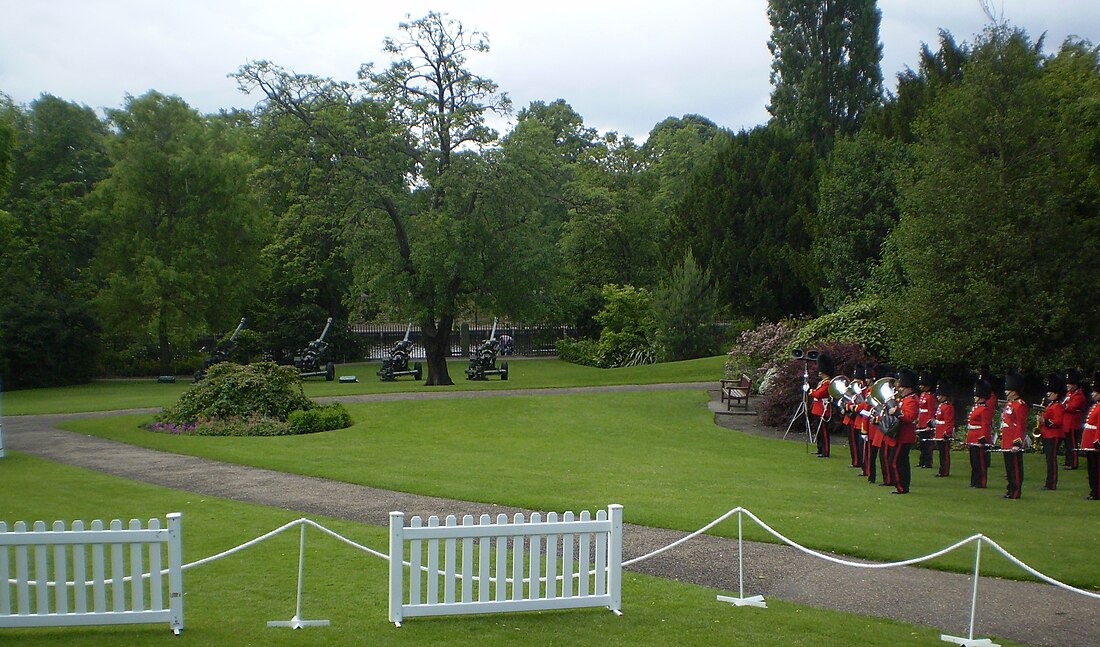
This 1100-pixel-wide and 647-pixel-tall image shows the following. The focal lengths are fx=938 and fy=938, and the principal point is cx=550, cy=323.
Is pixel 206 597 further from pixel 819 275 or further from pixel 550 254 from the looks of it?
pixel 819 275

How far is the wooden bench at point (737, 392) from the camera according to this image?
80.6 feet

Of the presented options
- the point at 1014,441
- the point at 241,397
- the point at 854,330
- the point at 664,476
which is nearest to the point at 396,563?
the point at 664,476

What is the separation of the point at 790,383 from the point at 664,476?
25.6 ft

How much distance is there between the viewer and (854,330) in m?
24.4

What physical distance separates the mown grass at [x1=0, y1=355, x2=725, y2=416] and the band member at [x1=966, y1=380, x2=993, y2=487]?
54.5 feet

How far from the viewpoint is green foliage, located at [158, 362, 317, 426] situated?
21750 millimetres

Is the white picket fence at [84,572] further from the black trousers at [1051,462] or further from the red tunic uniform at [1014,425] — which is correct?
the black trousers at [1051,462]

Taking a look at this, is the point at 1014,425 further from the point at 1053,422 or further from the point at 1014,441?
the point at 1053,422

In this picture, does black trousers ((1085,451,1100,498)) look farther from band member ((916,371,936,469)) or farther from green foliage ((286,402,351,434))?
green foliage ((286,402,351,434))

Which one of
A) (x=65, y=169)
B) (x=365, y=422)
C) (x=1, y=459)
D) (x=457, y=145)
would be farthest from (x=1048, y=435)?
(x=65, y=169)

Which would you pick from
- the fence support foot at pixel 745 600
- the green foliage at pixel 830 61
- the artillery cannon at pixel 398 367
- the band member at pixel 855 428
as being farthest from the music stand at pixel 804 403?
the green foliage at pixel 830 61

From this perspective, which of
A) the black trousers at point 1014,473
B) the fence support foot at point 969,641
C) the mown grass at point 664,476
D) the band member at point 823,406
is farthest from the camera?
the band member at point 823,406

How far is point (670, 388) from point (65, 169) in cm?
3478

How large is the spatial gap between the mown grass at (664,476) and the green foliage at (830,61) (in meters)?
27.4
